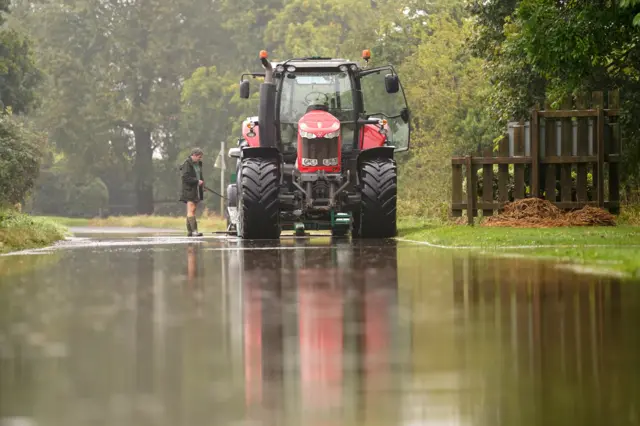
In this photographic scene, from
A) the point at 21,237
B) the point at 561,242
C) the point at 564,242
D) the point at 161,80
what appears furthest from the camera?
the point at 161,80

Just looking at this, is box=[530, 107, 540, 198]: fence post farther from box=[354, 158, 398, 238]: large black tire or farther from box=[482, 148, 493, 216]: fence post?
box=[354, 158, 398, 238]: large black tire

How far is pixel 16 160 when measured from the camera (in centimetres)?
5188

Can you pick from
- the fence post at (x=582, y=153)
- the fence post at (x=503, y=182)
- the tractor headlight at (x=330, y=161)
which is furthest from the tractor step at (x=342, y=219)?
the fence post at (x=582, y=153)

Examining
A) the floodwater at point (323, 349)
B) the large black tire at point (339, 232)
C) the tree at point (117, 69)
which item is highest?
the tree at point (117, 69)

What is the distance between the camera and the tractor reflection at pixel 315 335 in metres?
6.80

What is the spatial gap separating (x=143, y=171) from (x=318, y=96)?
5700 cm

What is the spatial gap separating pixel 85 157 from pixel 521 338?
251ft

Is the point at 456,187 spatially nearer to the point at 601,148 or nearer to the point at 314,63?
the point at 601,148

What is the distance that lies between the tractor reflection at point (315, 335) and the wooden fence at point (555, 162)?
424 inches

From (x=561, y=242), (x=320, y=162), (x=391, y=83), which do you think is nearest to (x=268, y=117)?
(x=320, y=162)

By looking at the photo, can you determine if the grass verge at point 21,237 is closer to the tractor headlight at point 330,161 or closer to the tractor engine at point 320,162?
the tractor engine at point 320,162

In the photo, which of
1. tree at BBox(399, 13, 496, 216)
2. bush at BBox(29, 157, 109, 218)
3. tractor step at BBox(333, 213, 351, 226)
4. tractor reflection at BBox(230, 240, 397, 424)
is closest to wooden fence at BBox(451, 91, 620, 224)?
tractor step at BBox(333, 213, 351, 226)

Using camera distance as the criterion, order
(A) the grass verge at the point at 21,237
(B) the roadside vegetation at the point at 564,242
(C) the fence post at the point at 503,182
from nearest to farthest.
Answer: (B) the roadside vegetation at the point at 564,242 → (A) the grass verge at the point at 21,237 → (C) the fence post at the point at 503,182

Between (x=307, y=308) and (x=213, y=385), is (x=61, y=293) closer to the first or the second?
(x=307, y=308)
